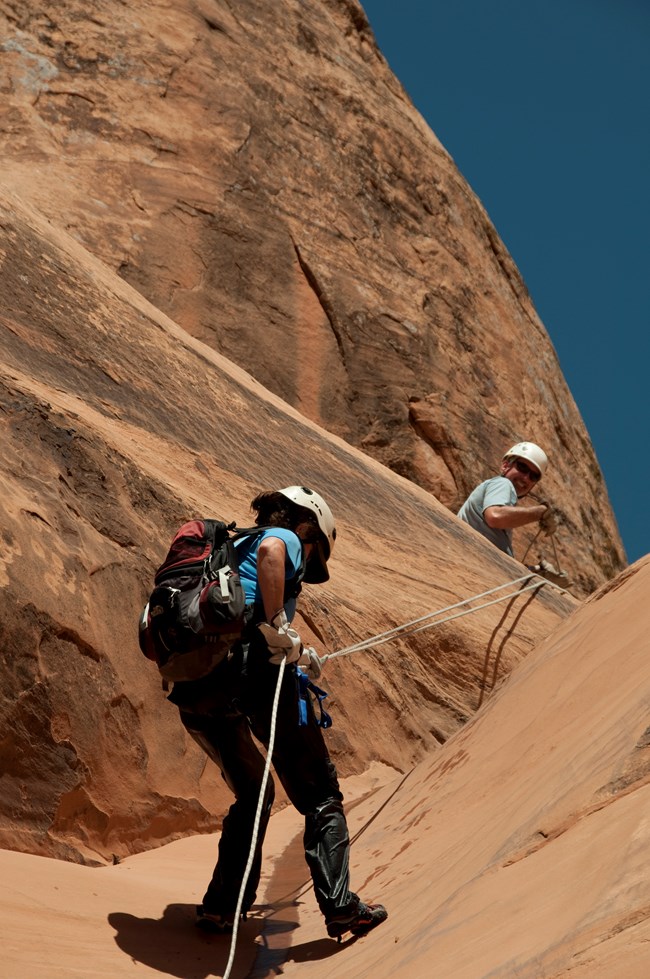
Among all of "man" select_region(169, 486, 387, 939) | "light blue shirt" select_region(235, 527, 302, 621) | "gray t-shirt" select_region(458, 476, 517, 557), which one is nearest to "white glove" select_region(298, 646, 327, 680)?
"man" select_region(169, 486, 387, 939)

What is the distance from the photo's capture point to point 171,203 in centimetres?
1487

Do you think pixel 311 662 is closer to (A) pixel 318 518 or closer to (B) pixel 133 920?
(A) pixel 318 518

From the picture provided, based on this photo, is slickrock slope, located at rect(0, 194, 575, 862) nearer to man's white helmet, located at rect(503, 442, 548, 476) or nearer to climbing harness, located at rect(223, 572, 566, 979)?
climbing harness, located at rect(223, 572, 566, 979)

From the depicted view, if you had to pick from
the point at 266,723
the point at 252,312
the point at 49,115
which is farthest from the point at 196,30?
the point at 266,723

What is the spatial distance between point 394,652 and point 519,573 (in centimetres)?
258

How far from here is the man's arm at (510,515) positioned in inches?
420

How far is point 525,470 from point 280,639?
634 centimetres

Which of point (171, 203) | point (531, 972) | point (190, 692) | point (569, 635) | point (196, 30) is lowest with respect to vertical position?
point (190, 692)

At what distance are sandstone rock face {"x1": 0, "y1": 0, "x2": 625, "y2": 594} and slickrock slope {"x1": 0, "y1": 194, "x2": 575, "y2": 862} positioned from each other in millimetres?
3114

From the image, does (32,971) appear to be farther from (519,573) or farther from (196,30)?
(196,30)

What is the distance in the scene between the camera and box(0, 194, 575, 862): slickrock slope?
612 centimetres

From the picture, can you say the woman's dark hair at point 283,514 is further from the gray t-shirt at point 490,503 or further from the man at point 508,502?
the gray t-shirt at point 490,503

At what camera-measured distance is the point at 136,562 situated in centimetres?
704

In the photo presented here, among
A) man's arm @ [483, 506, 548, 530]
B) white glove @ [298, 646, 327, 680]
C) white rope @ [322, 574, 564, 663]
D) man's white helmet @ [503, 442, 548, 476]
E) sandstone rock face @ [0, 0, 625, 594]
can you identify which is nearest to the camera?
white glove @ [298, 646, 327, 680]
